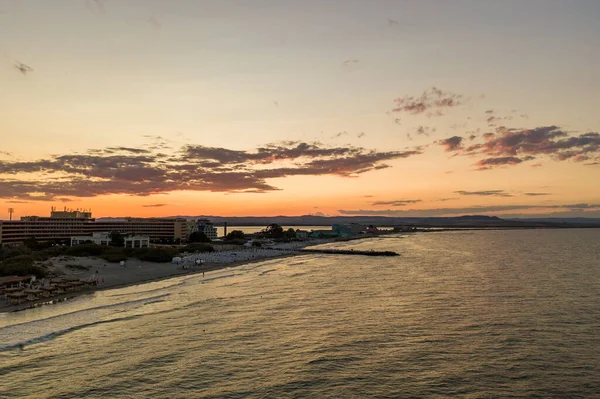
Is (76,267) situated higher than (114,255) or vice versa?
(114,255)

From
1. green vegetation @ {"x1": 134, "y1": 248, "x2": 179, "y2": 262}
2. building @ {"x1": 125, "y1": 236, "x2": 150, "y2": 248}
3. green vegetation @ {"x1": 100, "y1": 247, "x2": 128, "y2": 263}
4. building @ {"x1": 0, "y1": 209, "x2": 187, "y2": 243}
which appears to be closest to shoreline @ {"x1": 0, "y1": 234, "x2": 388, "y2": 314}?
green vegetation @ {"x1": 100, "y1": 247, "x2": 128, "y2": 263}

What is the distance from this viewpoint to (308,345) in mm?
31875

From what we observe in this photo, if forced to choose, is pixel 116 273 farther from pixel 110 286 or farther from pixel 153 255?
pixel 153 255

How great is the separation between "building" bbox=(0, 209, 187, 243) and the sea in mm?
114420

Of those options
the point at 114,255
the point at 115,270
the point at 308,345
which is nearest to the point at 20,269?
the point at 115,270

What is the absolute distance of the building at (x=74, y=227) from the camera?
147m

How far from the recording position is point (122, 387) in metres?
23.9

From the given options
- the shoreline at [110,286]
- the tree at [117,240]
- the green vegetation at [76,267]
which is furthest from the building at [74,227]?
the green vegetation at [76,267]

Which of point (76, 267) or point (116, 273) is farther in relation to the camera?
point (116, 273)

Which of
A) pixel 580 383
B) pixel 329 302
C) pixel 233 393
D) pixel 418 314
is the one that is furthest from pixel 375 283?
pixel 233 393

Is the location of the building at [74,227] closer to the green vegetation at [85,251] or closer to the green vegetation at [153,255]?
the green vegetation at [85,251]

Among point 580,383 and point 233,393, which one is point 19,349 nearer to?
point 233,393

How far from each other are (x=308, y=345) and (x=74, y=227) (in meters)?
166

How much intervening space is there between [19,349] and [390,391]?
27.5 meters
